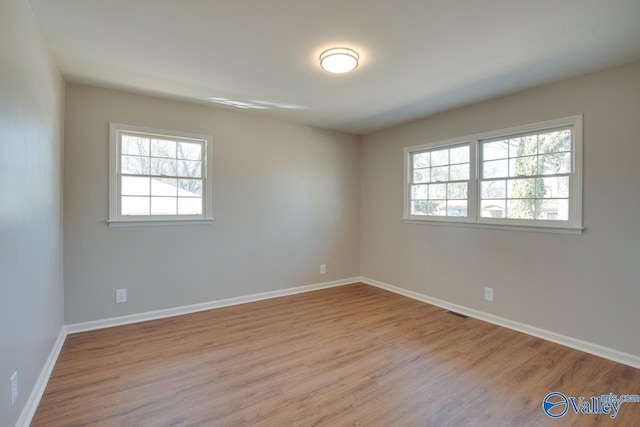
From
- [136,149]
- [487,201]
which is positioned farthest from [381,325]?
[136,149]

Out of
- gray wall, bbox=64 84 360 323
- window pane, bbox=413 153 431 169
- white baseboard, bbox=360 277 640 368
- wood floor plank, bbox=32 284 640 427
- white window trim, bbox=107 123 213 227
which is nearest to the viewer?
wood floor plank, bbox=32 284 640 427

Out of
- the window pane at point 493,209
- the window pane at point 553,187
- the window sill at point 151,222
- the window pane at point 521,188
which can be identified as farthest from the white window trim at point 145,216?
the window pane at point 553,187

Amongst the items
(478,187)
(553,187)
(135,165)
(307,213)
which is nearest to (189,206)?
(135,165)

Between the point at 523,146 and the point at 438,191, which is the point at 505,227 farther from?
the point at 438,191

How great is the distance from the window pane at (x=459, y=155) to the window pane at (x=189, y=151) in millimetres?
3184

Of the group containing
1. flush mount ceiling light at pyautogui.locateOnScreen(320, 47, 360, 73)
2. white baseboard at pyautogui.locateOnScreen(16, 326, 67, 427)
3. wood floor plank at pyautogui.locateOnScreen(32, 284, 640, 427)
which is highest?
flush mount ceiling light at pyautogui.locateOnScreen(320, 47, 360, 73)

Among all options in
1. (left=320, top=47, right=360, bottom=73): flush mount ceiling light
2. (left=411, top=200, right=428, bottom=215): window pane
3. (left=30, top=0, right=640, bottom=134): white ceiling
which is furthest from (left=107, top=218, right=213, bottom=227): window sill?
(left=411, top=200, right=428, bottom=215): window pane

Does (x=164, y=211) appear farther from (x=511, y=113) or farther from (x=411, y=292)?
(x=511, y=113)

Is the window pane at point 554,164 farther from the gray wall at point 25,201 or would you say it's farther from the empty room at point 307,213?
the gray wall at point 25,201

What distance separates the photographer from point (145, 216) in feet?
11.1

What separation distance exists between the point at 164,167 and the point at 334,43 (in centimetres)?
241

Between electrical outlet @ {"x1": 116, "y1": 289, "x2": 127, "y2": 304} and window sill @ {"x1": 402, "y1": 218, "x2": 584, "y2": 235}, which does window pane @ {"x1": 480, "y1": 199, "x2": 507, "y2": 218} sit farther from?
electrical outlet @ {"x1": 116, "y1": 289, "x2": 127, "y2": 304}

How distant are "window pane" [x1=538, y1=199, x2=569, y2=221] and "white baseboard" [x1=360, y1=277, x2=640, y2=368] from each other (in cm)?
112

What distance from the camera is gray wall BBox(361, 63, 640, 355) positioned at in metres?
2.55
